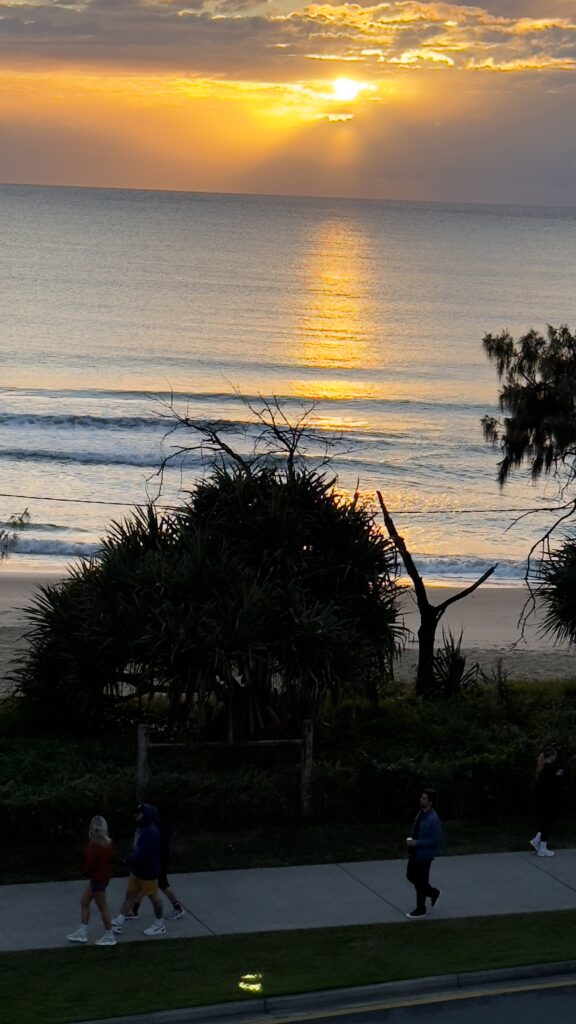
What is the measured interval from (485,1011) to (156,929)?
3044 millimetres

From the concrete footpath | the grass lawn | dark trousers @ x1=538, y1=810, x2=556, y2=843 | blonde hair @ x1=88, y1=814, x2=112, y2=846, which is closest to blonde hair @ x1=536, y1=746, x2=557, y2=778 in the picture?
dark trousers @ x1=538, y1=810, x2=556, y2=843

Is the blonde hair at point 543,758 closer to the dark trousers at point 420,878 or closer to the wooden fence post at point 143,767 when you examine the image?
the dark trousers at point 420,878

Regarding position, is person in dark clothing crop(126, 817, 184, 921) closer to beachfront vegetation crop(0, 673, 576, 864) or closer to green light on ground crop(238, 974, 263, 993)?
beachfront vegetation crop(0, 673, 576, 864)

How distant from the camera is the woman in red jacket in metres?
11.2

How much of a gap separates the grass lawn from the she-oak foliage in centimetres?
404

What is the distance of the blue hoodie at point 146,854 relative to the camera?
11.5 metres

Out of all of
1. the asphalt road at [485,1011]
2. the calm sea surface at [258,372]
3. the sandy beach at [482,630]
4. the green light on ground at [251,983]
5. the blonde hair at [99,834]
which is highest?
the calm sea surface at [258,372]

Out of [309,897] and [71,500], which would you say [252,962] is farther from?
[71,500]

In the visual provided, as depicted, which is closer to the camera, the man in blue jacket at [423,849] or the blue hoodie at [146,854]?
the blue hoodie at [146,854]

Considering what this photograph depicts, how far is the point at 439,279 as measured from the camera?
12769 cm

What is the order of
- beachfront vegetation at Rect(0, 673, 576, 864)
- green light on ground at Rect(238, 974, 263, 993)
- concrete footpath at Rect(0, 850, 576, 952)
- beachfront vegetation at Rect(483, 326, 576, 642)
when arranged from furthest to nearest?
1. beachfront vegetation at Rect(483, 326, 576, 642)
2. beachfront vegetation at Rect(0, 673, 576, 864)
3. concrete footpath at Rect(0, 850, 576, 952)
4. green light on ground at Rect(238, 974, 263, 993)

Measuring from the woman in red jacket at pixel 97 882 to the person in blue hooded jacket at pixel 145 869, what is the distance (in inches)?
12.5

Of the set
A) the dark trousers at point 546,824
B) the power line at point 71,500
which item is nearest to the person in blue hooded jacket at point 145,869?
the dark trousers at point 546,824

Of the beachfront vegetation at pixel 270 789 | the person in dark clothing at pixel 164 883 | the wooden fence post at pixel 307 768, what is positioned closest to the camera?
the person in dark clothing at pixel 164 883
